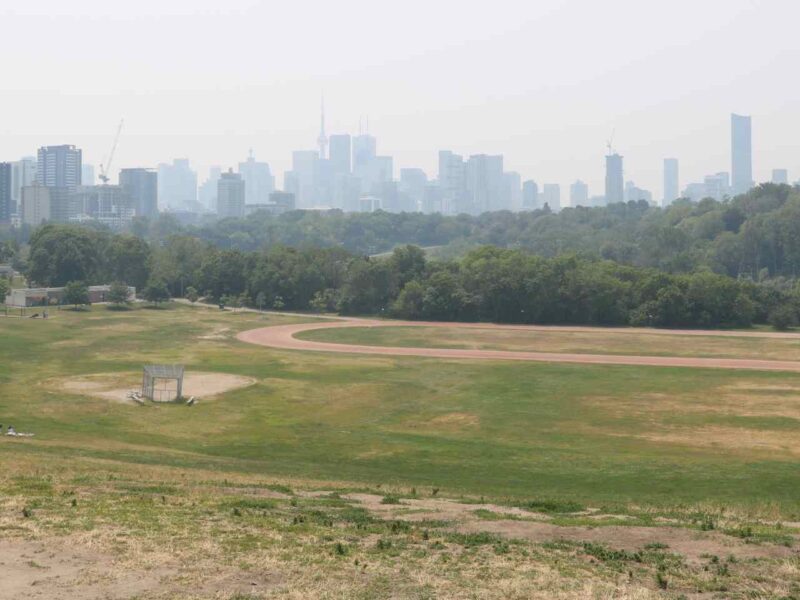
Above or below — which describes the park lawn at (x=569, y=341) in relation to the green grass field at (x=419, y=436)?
above

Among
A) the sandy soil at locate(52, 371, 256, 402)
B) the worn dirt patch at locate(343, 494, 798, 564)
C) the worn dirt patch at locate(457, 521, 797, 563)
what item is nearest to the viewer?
the worn dirt patch at locate(457, 521, 797, 563)

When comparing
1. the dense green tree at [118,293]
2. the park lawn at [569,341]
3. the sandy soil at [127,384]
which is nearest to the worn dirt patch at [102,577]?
the sandy soil at [127,384]

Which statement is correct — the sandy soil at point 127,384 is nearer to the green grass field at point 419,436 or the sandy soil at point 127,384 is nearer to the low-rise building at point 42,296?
the green grass field at point 419,436

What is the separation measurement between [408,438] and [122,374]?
2640cm

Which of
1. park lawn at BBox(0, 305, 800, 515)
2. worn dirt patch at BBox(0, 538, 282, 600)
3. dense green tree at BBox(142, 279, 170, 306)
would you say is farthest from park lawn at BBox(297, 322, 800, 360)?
worn dirt patch at BBox(0, 538, 282, 600)

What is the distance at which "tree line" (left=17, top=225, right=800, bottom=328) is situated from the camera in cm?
9662

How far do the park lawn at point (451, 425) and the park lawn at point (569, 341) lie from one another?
1054cm

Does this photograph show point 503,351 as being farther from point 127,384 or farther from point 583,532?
point 583,532

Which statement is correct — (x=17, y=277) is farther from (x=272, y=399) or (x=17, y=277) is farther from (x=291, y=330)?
(x=272, y=399)

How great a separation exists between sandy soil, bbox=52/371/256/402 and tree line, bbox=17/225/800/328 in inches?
1817

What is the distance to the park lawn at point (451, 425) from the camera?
3444cm

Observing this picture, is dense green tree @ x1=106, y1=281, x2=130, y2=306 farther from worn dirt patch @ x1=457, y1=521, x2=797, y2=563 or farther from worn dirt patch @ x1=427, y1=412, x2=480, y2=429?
worn dirt patch @ x1=457, y1=521, x2=797, y2=563

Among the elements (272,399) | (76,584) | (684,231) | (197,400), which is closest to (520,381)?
(272,399)

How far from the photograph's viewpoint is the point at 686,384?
5812 centimetres
